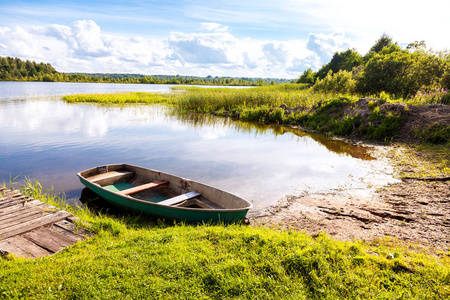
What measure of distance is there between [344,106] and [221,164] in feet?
43.3

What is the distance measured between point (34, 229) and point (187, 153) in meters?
8.83

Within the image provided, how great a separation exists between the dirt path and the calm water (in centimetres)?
98

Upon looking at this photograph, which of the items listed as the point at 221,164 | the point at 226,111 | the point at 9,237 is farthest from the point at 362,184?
the point at 226,111

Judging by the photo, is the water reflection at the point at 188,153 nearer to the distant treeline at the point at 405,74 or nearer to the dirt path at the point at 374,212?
the dirt path at the point at 374,212

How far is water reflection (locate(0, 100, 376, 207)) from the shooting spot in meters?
10.3

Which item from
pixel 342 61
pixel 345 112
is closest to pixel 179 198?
pixel 345 112

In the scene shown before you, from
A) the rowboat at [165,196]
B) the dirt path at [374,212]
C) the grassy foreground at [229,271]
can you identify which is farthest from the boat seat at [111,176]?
the dirt path at [374,212]

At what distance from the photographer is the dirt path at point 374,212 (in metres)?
5.89

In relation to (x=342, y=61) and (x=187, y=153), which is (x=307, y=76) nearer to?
(x=342, y=61)

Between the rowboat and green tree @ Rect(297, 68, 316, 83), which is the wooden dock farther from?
green tree @ Rect(297, 68, 316, 83)

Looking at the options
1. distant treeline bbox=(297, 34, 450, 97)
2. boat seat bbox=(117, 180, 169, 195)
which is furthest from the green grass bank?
boat seat bbox=(117, 180, 169, 195)

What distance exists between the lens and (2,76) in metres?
89.9

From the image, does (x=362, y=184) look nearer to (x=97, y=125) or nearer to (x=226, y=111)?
(x=97, y=125)

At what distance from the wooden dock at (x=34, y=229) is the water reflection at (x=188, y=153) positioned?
1.97 metres
